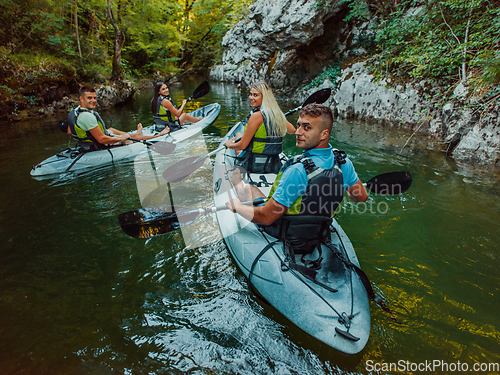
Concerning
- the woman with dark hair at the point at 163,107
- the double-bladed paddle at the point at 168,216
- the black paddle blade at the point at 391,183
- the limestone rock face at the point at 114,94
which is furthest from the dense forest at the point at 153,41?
the woman with dark hair at the point at 163,107

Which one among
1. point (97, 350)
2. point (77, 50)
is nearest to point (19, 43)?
point (77, 50)

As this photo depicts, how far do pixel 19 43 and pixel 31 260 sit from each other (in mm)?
11512

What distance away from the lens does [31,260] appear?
2.92m

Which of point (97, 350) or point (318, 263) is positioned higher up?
point (318, 263)

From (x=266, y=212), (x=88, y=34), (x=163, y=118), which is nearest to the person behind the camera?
(x=266, y=212)

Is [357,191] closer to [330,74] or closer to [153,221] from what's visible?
[153,221]

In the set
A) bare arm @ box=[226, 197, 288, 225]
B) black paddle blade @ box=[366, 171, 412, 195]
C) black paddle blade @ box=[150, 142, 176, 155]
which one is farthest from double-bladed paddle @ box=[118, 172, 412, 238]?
black paddle blade @ box=[150, 142, 176, 155]

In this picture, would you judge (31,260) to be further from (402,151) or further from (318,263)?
(402,151)

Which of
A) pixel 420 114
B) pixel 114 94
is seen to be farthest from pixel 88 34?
pixel 420 114

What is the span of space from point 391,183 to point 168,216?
2.52 m

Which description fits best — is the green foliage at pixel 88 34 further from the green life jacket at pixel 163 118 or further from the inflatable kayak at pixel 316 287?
the inflatable kayak at pixel 316 287

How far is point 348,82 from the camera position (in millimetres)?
8391

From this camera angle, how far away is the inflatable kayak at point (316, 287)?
175 cm

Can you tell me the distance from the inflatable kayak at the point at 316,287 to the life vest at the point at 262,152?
128 cm
